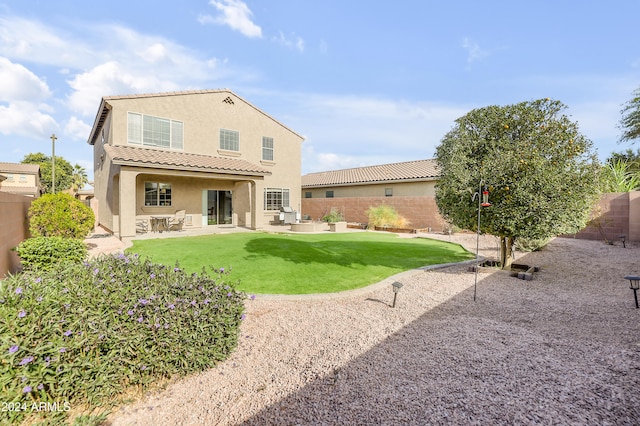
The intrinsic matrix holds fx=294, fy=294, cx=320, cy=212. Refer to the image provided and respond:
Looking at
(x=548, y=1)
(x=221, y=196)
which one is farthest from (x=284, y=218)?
(x=548, y=1)

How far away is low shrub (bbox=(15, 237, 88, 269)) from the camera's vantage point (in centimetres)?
732

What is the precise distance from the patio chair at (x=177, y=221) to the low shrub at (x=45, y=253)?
9.41 meters

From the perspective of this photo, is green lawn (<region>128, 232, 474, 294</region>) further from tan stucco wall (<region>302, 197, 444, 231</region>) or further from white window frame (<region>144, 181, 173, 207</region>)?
tan stucco wall (<region>302, 197, 444, 231</region>)

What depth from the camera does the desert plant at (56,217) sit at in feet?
32.6

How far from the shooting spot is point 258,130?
21.5 meters

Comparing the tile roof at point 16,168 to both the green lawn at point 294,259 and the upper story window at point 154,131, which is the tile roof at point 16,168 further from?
the green lawn at point 294,259

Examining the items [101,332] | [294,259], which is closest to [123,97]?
[294,259]

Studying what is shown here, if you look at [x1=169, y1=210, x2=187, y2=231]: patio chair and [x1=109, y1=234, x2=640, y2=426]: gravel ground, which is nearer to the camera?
[x1=109, y1=234, x2=640, y2=426]: gravel ground

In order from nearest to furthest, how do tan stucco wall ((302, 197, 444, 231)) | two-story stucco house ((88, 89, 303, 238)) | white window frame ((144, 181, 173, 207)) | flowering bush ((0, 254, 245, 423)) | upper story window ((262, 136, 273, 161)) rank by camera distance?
flowering bush ((0, 254, 245, 423)) → two-story stucco house ((88, 89, 303, 238)) → white window frame ((144, 181, 173, 207)) → tan stucco wall ((302, 197, 444, 231)) → upper story window ((262, 136, 273, 161))

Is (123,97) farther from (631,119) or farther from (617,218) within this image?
(631,119)

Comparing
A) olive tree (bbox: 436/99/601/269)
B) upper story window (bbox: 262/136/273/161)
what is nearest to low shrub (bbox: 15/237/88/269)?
olive tree (bbox: 436/99/601/269)

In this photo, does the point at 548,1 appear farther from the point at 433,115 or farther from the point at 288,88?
the point at 288,88

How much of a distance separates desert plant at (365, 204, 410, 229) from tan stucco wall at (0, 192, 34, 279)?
18.7 meters

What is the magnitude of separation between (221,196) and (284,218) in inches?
183
